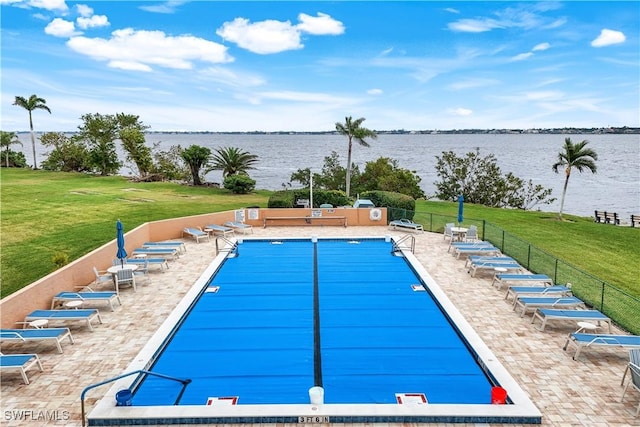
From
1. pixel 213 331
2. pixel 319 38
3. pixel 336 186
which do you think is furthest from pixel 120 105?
pixel 213 331

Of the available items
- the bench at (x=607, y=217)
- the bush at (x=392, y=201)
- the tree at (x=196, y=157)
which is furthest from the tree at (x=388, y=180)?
the bush at (x=392, y=201)

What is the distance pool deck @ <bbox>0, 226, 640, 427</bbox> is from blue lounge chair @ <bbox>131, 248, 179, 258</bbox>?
219 centimetres

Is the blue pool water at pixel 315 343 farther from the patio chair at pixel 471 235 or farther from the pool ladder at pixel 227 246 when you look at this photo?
the patio chair at pixel 471 235

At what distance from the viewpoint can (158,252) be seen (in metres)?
16.0

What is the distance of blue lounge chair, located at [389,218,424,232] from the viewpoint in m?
20.9

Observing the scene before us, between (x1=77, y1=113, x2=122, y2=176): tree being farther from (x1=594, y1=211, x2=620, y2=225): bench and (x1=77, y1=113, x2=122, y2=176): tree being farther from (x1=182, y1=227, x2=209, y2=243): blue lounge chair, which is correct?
(x1=594, y1=211, x2=620, y2=225): bench

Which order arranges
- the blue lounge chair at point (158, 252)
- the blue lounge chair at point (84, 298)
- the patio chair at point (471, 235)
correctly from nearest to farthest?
the blue lounge chair at point (84, 298), the blue lounge chair at point (158, 252), the patio chair at point (471, 235)

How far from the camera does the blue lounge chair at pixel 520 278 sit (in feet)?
43.0

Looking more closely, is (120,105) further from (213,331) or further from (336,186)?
(213,331)

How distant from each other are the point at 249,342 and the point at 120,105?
61.7m

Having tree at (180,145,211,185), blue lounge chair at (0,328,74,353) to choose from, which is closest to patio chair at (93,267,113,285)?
blue lounge chair at (0,328,74,353)

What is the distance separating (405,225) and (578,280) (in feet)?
27.9

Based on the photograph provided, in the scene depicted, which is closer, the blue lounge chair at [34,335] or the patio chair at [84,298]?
the blue lounge chair at [34,335]

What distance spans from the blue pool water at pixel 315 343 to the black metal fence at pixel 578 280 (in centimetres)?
411
